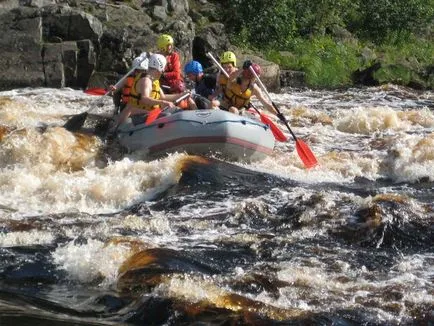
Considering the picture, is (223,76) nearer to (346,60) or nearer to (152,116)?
(152,116)

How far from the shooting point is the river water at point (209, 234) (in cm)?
556

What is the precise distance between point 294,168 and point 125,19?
10.0 m

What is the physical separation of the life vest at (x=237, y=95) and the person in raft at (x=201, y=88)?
0.23m

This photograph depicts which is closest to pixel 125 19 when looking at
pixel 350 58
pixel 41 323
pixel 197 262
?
pixel 350 58

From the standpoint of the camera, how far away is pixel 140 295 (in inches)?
225

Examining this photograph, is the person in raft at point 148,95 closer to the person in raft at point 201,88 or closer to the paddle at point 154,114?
the paddle at point 154,114

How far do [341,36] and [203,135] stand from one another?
1807 centimetres

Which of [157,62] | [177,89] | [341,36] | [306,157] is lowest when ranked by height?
[341,36]

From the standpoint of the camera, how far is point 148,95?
1066 cm

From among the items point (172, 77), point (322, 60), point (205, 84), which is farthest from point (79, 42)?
point (322, 60)

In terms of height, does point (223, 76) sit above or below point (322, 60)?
above

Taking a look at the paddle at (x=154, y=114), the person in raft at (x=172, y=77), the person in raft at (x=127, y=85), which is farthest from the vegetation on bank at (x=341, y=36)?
the paddle at (x=154, y=114)

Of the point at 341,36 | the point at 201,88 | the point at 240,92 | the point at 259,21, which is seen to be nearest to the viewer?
the point at 240,92

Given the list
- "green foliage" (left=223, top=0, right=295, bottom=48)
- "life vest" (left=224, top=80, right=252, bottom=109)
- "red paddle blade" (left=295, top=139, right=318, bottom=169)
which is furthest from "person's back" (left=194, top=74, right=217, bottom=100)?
"green foliage" (left=223, top=0, right=295, bottom=48)
